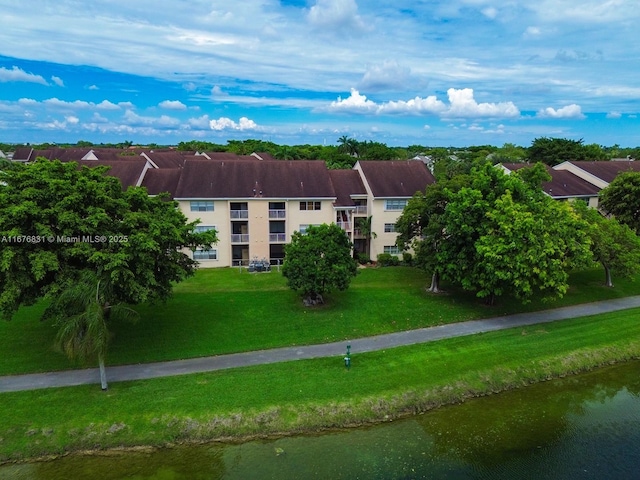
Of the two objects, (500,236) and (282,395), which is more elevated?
(500,236)

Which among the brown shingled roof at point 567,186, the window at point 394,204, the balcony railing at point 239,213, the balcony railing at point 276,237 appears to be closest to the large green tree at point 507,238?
the window at point 394,204

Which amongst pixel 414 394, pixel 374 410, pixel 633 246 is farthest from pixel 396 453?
pixel 633 246

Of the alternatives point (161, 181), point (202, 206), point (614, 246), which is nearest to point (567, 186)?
point (614, 246)

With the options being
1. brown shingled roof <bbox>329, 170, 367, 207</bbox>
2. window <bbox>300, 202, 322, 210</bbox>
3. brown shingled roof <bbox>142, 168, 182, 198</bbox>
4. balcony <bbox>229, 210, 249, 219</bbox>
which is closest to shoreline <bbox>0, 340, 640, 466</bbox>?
window <bbox>300, 202, 322, 210</bbox>

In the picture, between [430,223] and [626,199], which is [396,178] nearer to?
[430,223]

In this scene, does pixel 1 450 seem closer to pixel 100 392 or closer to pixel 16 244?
pixel 100 392

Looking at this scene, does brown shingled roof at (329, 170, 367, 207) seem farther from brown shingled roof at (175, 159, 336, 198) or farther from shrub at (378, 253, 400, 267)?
shrub at (378, 253, 400, 267)

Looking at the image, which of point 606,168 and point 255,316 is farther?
point 606,168
